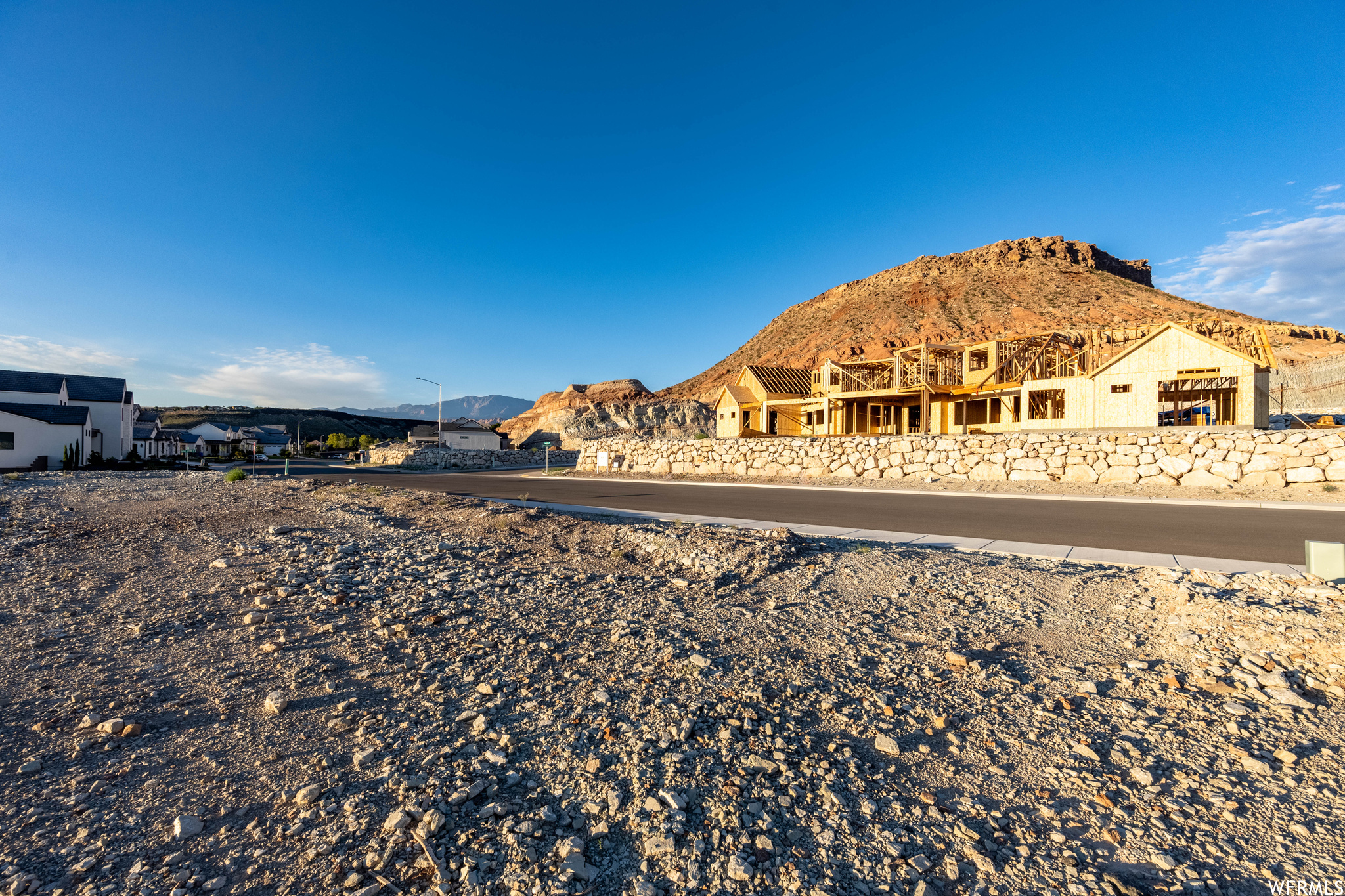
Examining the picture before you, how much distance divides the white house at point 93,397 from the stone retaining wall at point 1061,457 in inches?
1837

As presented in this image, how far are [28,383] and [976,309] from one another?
288 ft

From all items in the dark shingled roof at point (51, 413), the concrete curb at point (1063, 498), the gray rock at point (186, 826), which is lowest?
the gray rock at point (186, 826)

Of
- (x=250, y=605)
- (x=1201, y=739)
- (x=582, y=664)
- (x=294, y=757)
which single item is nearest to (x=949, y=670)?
(x=1201, y=739)

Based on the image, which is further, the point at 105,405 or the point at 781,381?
the point at 105,405

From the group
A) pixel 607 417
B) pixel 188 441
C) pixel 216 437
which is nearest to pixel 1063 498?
pixel 607 417

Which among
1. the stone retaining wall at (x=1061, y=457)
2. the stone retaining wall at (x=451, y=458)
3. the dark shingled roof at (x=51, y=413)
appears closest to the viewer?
the stone retaining wall at (x=1061, y=457)

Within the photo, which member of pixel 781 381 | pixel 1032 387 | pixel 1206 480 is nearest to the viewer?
pixel 1206 480

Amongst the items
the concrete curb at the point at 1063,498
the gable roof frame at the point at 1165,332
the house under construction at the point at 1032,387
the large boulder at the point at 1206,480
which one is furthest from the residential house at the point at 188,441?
the large boulder at the point at 1206,480

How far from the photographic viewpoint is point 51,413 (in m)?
34.7

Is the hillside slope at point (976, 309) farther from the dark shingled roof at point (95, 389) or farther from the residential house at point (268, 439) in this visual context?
the dark shingled roof at point (95, 389)

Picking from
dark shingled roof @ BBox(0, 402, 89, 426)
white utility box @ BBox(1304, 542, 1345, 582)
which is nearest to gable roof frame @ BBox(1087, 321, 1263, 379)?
white utility box @ BBox(1304, 542, 1345, 582)

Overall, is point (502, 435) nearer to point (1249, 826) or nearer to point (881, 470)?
point (881, 470)

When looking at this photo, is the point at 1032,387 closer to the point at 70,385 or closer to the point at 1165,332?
the point at 1165,332

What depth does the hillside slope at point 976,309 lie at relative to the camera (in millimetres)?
56250
